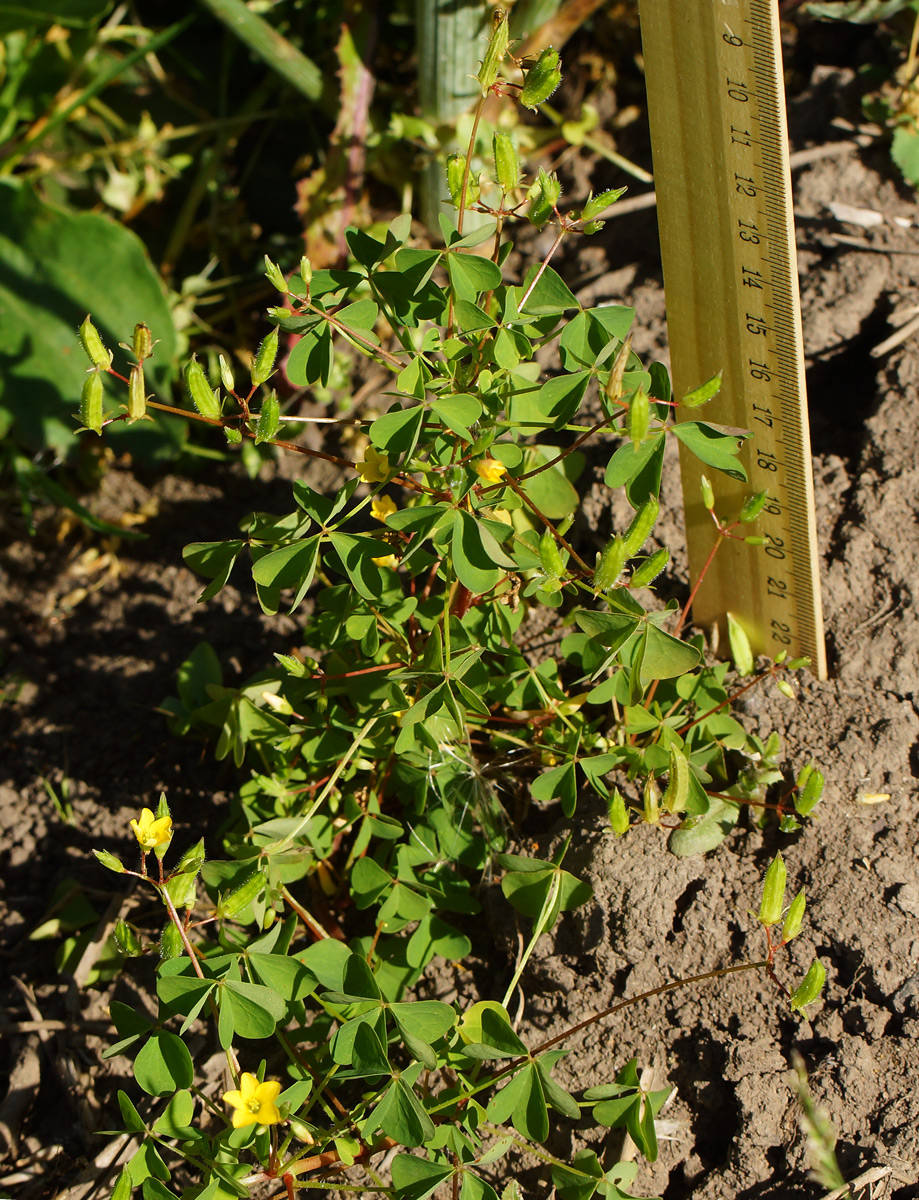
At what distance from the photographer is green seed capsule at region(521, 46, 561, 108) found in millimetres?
1379

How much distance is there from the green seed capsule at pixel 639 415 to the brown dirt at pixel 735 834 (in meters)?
0.77

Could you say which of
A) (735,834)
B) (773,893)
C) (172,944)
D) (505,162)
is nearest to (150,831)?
(172,944)

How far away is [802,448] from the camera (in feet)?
5.30

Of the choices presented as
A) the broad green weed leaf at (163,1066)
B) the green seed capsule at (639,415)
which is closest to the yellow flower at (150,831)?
the broad green weed leaf at (163,1066)

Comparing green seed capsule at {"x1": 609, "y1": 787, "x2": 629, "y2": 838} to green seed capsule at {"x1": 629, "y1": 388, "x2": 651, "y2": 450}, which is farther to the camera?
green seed capsule at {"x1": 609, "y1": 787, "x2": 629, "y2": 838}

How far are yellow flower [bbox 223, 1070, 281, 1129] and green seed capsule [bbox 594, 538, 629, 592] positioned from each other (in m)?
0.84

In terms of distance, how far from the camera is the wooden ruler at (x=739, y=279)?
1396 mm

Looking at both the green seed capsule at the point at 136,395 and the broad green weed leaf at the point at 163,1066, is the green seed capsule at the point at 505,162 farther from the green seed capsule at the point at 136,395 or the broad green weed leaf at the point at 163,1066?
the broad green weed leaf at the point at 163,1066

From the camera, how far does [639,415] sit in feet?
4.20

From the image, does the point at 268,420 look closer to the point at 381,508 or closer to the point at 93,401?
the point at 93,401

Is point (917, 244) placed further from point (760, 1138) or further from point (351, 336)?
point (760, 1138)

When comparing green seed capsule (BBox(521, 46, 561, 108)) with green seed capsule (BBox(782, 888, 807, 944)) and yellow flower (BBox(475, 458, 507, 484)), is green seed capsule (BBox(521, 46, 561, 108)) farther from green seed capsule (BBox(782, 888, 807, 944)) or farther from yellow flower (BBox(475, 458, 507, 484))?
green seed capsule (BBox(782, 888, 807, 944))

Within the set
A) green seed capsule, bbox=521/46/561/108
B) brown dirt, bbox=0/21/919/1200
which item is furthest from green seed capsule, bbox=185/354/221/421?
brown dirt, bbox=0/21/919/1200

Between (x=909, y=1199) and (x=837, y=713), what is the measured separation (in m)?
0.79
